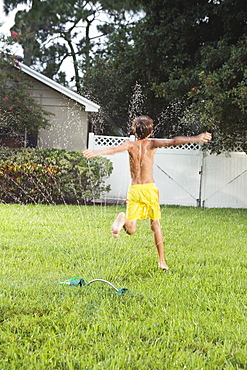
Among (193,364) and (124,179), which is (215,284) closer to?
(193,364)

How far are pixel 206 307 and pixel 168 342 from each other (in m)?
0.68

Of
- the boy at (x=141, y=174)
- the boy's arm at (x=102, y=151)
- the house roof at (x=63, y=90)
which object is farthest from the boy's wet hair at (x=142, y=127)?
the house roof at (x=63, y=90)

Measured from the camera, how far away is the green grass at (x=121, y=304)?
230 centimetres

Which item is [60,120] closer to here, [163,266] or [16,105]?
[16,105]

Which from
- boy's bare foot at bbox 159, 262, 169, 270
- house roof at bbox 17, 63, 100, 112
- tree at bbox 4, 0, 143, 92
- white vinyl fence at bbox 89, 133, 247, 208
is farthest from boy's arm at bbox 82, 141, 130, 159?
tree at bbox 4, 0, 143, 92

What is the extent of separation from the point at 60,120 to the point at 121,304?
9.74 meters

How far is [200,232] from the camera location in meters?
6.54

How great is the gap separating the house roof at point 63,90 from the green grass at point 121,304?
6.51 meters

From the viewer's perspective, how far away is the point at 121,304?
9.91ft

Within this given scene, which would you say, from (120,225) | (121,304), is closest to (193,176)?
(120,225)

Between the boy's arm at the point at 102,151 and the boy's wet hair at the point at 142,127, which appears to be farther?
the boy's wet hair at the point at 142,127

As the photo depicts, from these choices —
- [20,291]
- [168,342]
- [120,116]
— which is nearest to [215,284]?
[168,342]

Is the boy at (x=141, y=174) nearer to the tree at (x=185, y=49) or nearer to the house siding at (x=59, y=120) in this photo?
the tree at (x=185, y=49)

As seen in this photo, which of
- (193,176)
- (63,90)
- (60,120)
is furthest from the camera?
(60,120)
